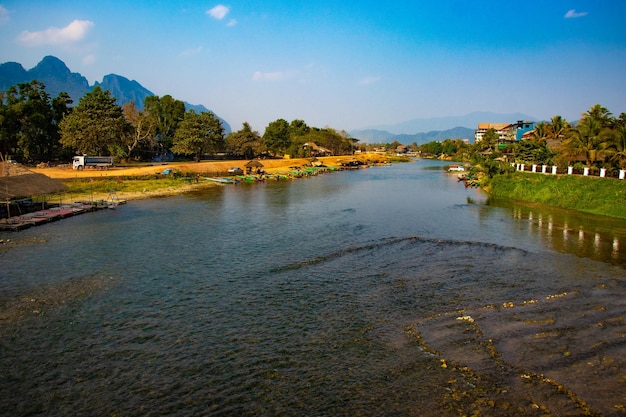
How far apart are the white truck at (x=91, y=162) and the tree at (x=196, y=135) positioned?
1533cm

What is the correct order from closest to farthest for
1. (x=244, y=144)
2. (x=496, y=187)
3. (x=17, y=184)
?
(x=17, y=184) < (x=496, y=187) < (x=244, y=144)

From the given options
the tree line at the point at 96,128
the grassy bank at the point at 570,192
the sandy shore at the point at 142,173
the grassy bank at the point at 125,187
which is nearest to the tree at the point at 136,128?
the tree line at the point at 96,128

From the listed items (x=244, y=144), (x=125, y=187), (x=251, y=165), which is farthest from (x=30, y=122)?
(x=244, y=144)

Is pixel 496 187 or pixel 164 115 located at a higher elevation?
pixel 164 115

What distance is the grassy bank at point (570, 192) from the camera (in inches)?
1272

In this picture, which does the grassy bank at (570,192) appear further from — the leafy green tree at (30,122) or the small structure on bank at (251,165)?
the leafy green tree at (30,122)

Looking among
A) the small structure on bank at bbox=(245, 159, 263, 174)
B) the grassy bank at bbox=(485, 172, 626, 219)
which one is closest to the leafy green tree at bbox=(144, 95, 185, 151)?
the small structure on bank at bbox=(245, 159, 263, 174)

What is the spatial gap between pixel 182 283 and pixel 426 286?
33.2 feet

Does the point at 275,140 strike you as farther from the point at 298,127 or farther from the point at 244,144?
the point at 298,127

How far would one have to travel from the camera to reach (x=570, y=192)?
3678 cm

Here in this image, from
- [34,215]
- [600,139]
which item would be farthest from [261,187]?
[600,139]

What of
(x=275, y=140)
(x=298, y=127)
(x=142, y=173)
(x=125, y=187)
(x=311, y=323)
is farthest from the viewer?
(x=298, y=127)

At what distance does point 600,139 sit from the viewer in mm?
40562

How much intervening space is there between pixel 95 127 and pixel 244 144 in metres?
37.4
